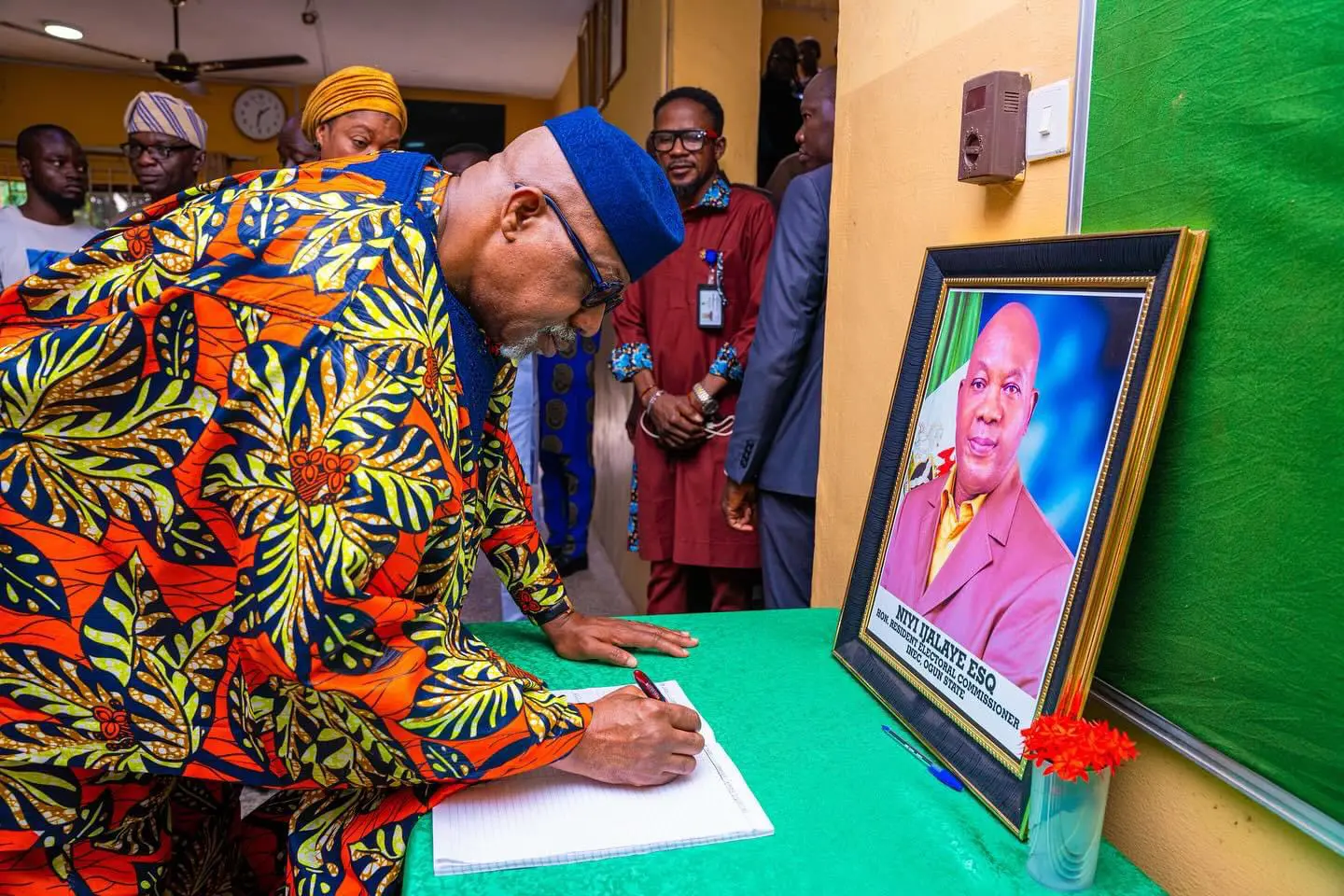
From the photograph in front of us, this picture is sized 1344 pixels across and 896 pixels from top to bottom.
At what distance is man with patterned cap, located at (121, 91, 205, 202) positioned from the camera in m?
3.16

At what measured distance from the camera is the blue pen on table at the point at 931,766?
3.07 feet

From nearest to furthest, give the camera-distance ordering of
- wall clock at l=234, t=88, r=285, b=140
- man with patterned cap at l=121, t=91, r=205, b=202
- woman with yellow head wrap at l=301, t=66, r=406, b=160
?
woman with yellow head wrap at l=301, t=66, r=406, b=160, man with patterned cap at l=121, t=91, r=205, b=202, wall clock at l=234, t=88, r=285, b=140

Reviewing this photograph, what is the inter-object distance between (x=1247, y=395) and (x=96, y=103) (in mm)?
10737

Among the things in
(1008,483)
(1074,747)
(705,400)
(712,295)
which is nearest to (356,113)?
(712,295)

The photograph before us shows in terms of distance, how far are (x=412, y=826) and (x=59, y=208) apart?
3520 mm

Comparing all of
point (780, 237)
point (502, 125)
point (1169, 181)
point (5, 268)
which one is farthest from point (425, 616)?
point (502, 125)

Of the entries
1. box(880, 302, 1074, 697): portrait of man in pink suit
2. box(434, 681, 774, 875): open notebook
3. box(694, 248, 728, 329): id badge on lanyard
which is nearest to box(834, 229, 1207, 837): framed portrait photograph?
box(880, 302, 1074, 697): portrait of man in pink suit

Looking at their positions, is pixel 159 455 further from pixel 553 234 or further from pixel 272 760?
pixel 553 234

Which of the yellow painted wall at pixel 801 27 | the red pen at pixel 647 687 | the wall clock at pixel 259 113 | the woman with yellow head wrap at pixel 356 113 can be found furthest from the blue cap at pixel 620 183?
the wall clock at pixel 259 113

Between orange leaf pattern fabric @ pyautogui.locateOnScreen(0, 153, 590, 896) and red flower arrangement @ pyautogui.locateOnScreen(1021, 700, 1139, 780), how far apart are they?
0.43 meters

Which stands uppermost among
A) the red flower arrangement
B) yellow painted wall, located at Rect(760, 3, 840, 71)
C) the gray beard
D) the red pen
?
yellow painted wall, located at Rect(760, 3, 840, 71)

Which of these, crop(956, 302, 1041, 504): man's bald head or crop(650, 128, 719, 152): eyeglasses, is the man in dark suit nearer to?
crop(650, 128, 719, 152): eyeglasses

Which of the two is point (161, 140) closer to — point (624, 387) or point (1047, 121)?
point (624, 387)

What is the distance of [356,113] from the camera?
263 centimetres
